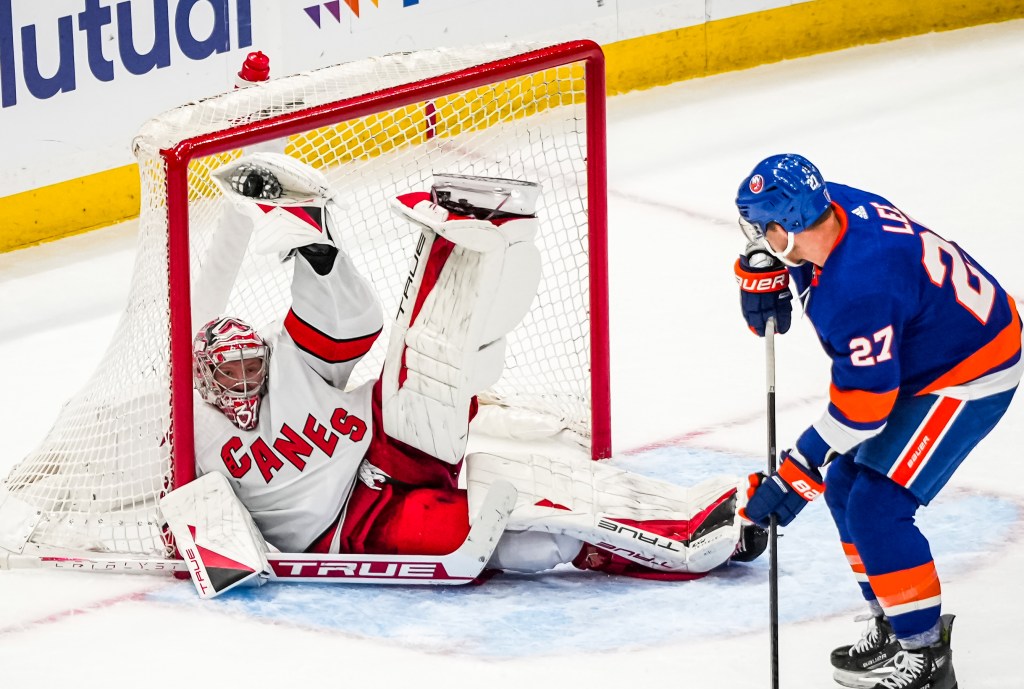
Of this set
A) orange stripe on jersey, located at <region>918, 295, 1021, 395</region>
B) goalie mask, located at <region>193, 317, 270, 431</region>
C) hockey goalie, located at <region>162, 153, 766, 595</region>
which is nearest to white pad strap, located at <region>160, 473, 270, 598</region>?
hockey goalie, located at <region>162, 153, 766, 595</region>

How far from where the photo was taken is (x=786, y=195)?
3441 mm

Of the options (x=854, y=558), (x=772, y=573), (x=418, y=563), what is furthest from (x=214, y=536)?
(x=854, y=558)

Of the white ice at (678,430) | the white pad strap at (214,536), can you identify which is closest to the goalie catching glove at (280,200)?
the white pad strap at (214,536)

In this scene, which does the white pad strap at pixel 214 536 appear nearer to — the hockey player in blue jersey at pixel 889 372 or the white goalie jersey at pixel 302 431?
the white goalie jersey at pixel 302 431

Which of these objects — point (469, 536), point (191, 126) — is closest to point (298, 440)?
point (469, 536)

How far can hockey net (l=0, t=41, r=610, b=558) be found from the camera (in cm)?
426

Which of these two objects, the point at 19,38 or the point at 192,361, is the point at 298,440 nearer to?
the point at 192,361

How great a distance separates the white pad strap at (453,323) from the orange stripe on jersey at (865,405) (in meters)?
0.99

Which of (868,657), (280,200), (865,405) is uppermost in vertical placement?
(280,200)

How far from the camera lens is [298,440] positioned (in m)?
4.25

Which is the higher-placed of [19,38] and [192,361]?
[19,38]

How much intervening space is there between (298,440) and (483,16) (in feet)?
10.8

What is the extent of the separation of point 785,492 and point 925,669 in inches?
17.4

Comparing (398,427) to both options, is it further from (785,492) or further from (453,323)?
(785,492)
